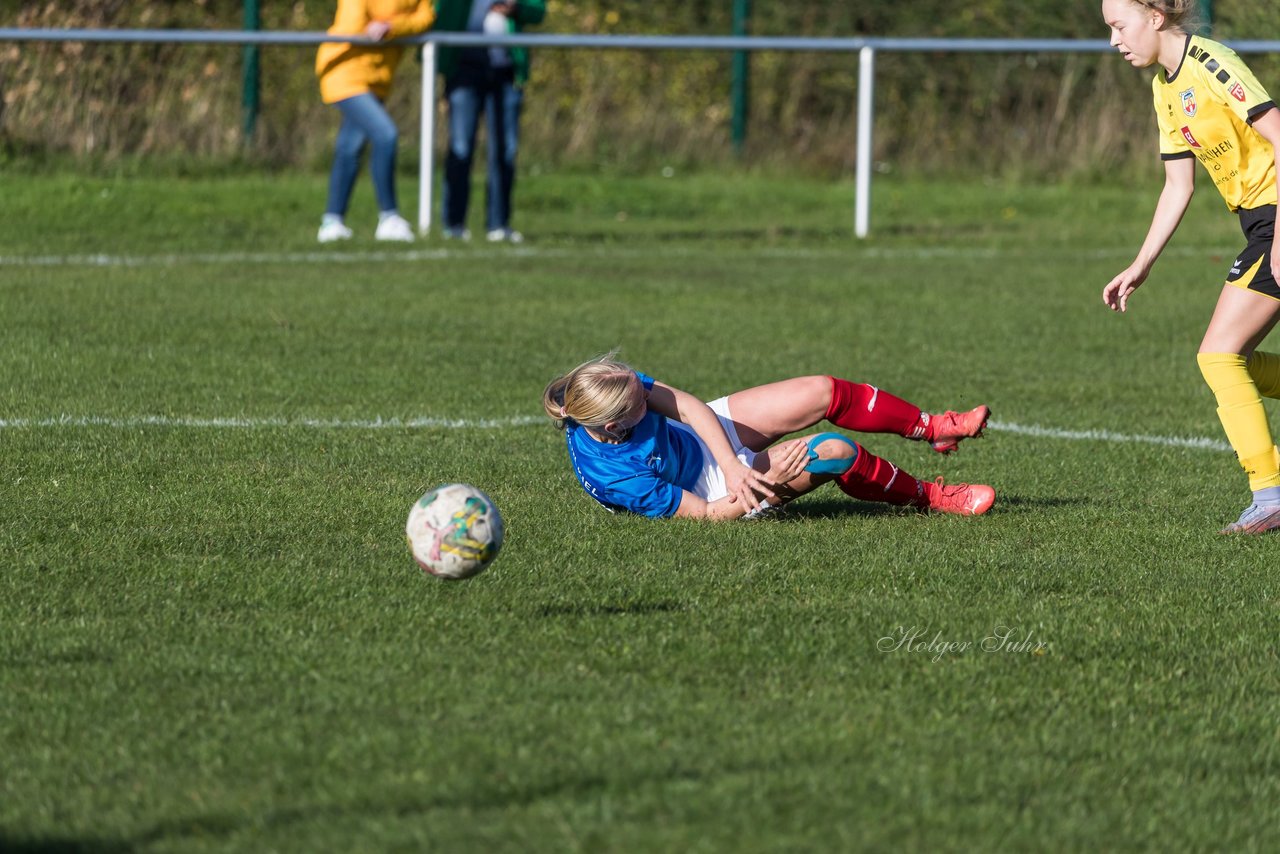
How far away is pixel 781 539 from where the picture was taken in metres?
6.07

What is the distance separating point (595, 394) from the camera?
6078 mm

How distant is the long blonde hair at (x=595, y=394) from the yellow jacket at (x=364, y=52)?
880 cm

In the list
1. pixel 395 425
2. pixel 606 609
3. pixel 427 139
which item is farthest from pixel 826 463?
pixel 427 139

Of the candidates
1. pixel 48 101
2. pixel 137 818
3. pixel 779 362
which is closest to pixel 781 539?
pixel 137 818

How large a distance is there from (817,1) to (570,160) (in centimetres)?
475

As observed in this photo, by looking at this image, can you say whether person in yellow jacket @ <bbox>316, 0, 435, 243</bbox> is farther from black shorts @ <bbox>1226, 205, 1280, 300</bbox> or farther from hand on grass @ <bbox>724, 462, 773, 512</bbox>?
black shorts @ <bbox>1226, 205, 1280, 300</bbox>

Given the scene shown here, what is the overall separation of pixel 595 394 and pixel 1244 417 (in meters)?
2.13

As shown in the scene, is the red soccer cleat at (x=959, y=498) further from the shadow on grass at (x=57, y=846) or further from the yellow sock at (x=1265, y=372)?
the shadow on grass at (x=57, y=846)

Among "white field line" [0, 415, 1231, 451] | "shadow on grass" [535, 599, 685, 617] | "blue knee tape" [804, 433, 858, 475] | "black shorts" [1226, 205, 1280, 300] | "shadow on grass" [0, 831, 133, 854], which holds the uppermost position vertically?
"black shorts" [1226, 205, 1280, 300]

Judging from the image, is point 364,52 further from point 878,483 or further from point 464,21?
point 878,483

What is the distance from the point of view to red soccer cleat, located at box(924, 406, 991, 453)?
6531 millimetres

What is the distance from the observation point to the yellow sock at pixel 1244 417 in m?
6.41

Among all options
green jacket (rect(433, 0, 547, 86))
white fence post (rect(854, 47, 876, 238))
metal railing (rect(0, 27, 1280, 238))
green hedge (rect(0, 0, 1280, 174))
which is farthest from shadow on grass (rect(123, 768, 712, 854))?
green hedge (rect(0, 0, 1280, 174))

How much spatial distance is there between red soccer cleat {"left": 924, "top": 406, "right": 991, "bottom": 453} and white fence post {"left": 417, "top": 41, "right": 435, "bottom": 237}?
898 cm
